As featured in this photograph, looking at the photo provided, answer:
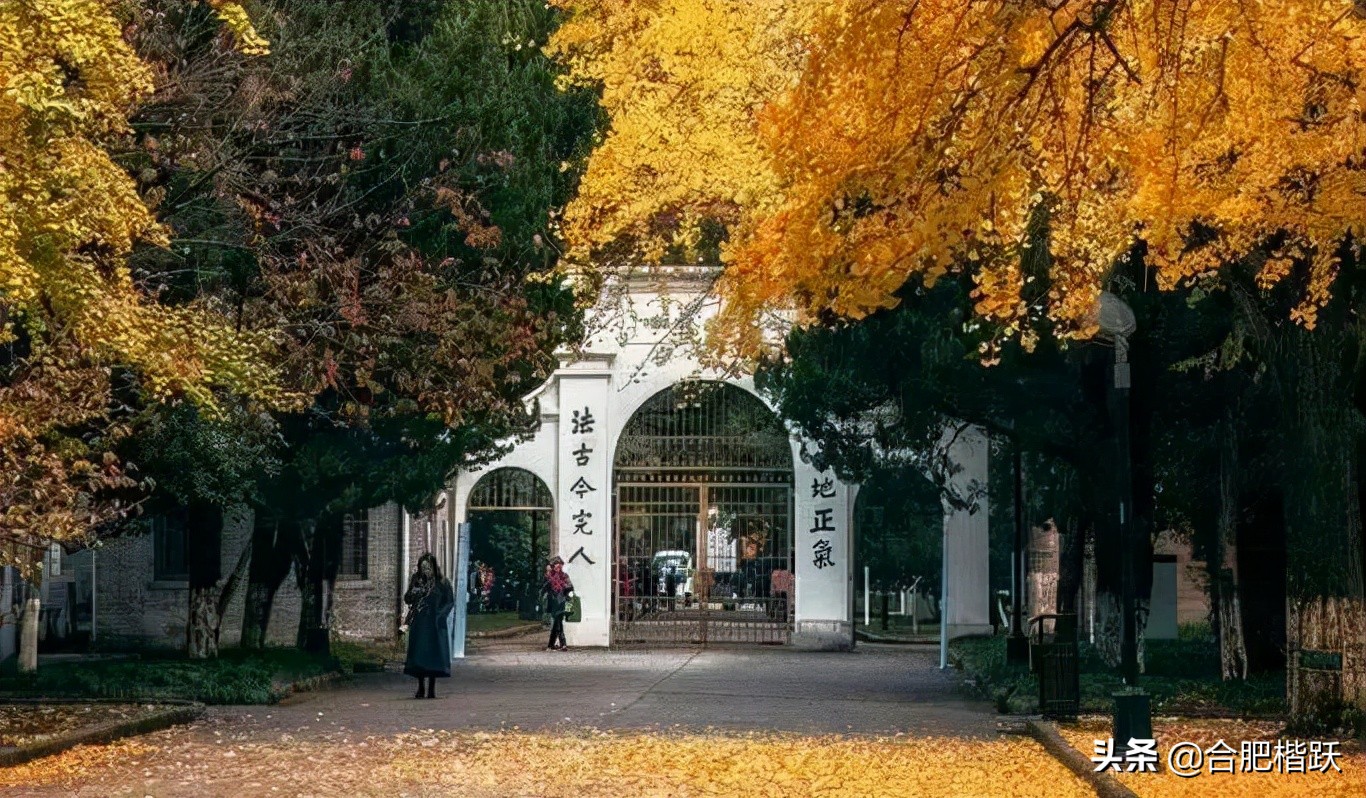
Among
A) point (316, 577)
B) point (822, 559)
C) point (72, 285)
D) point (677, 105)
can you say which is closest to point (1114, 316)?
point (677, 105)

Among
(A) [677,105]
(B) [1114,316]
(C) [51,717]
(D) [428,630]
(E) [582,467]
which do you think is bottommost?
(C) [51,717]

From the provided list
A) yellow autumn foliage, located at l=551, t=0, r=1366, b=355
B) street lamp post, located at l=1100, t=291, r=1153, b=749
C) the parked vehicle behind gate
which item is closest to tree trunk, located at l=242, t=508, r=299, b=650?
the parked vehicle behind gate

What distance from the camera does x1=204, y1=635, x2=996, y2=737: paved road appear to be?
768 inches

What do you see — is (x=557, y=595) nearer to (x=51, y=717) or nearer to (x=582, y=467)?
(x=582, y=467)

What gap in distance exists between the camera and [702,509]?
125 ft

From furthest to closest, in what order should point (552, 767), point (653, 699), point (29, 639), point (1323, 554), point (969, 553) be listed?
point (969, 553), point (29, 639), point (653, 699), point (1323, 554), point (552, 767)

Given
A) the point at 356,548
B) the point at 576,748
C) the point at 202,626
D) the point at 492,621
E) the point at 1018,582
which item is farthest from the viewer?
the point at 492,621

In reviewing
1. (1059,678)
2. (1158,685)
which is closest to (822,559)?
(1158,685)

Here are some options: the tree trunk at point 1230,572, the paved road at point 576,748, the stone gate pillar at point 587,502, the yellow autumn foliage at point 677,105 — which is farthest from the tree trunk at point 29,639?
the stone gate pillar at point 587,502

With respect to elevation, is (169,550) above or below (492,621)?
above

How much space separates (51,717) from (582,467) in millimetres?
20468

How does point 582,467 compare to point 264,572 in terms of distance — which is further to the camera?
point 582,467

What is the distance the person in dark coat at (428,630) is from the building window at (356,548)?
16.3 m

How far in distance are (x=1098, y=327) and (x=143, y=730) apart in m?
9.10
